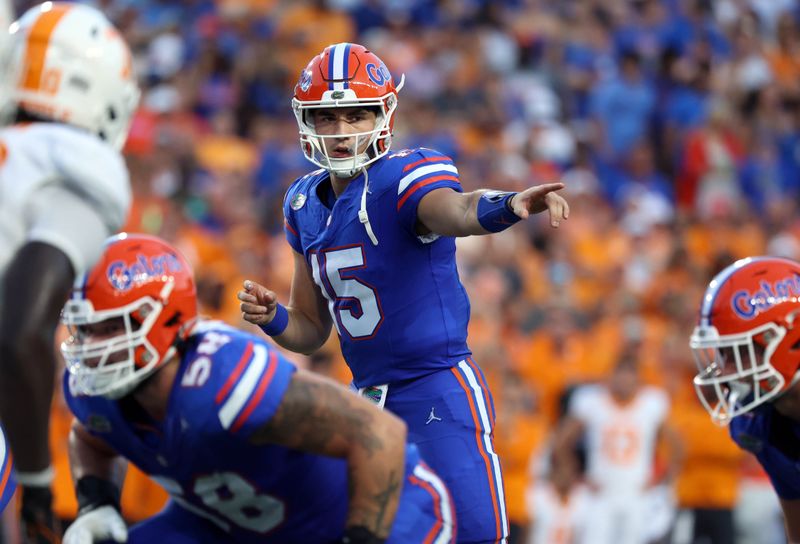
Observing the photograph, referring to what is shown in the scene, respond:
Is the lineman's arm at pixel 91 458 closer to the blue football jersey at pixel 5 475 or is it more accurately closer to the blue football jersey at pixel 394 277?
the blue football jersey at pixel 5 475

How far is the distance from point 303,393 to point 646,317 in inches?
279

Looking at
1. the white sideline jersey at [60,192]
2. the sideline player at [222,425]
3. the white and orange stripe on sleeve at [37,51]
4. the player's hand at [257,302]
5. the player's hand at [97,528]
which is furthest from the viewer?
the player's hand at [257,302]

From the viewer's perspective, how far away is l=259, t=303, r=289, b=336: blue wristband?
176 inches

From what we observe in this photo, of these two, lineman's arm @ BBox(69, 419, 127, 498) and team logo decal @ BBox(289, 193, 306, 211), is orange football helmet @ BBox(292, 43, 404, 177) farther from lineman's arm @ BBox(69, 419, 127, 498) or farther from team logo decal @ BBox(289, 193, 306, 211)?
lineman's arm @ BBox(69, 419, 127, 498)

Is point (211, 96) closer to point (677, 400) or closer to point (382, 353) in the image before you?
point (677, 400)

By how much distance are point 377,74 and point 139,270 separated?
1.28 metres

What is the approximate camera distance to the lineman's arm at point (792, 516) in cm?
427

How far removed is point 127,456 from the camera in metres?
3.64

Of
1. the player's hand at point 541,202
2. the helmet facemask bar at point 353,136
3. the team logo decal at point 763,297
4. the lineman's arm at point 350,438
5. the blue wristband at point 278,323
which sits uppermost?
the helmet facemask bar at point 353,136

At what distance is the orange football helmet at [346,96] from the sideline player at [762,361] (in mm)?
1204

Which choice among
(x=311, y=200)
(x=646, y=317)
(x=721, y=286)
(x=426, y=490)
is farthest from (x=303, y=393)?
(x=646, y=317)

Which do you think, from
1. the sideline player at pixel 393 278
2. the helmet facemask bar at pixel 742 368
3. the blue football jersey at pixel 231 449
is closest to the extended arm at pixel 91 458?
the blue football jersey at pixel 231 449

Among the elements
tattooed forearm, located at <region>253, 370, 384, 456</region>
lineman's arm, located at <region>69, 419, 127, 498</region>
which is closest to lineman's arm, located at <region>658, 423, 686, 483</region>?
lineman's arm, located at <region>69, 419, 127, 498</region>

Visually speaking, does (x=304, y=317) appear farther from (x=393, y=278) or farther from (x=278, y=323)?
(x=393, y=278)
